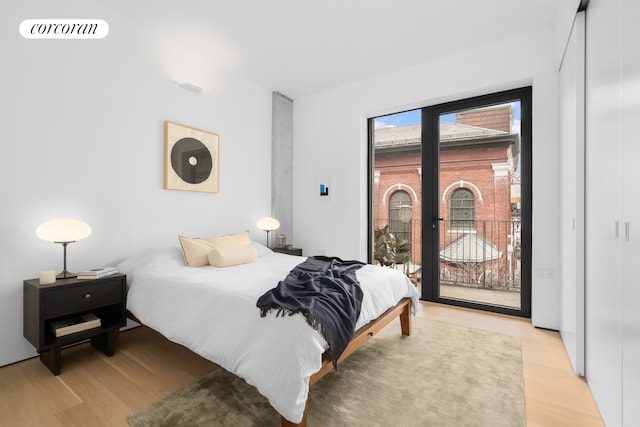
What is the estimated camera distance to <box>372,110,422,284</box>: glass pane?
4.46m

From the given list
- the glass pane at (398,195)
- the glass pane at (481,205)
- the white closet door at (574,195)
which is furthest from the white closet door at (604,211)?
the glass pane at (398,195)

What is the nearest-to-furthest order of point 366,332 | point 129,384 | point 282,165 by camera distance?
1. point 129,384
2. point 366,332
3. point 282,165

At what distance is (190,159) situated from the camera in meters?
3.47

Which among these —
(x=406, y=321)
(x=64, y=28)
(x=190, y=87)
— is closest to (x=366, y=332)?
(x=406, y=321)

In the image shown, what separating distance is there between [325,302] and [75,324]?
1.94 m

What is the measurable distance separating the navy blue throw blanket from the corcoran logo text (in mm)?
2779

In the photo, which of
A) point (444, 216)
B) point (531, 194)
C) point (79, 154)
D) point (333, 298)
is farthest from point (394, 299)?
point (79, 154)

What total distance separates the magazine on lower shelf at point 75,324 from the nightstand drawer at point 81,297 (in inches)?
4.1

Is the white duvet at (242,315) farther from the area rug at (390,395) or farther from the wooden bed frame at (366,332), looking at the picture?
the area rug at (390,395)

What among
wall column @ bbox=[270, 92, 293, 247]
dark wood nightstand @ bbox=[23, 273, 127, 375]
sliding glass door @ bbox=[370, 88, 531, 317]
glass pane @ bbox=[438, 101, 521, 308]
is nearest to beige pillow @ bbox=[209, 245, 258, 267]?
dark wood nightstand @ bbox=[23, 273, 127, 375]

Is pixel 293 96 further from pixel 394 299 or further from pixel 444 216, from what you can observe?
pixel 394 299

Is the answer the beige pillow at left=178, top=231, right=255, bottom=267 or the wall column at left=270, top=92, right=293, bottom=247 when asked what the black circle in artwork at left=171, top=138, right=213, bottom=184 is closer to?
the beige pillow at left=178, top=231, right=255, bottom=267

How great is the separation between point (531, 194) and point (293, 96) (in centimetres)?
354

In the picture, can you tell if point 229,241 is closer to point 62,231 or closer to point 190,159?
point 190,159
